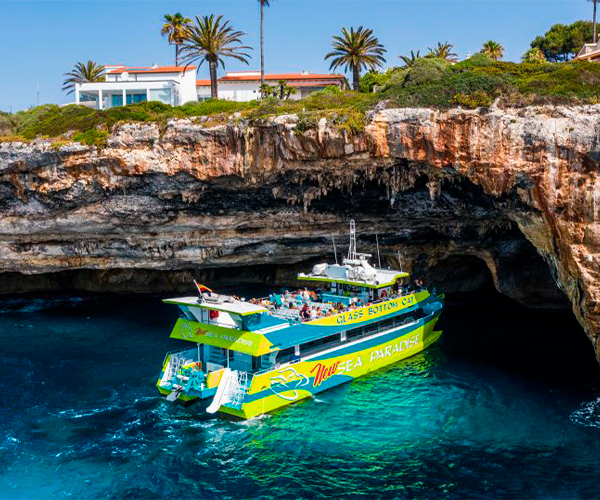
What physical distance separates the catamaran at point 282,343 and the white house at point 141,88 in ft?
95.8

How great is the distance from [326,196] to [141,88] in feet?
83.8

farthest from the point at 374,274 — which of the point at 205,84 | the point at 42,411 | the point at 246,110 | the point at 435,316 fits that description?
the point at 205,84

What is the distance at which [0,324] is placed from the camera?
137 feet

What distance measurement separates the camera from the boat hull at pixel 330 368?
2702 centimetres

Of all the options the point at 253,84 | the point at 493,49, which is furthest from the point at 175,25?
the point at 493,49

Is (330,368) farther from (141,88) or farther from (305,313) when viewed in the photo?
(141,88)

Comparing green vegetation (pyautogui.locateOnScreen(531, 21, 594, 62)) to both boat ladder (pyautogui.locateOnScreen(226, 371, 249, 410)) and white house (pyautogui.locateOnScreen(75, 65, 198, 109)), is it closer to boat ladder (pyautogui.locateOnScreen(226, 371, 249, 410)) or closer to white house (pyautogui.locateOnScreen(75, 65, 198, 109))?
white house (pyautogui.locateOnScreen(75, 65, 198, 109))

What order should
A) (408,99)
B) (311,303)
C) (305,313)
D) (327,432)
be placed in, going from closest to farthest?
(327,432), (305,313), (408,99), (311,303)

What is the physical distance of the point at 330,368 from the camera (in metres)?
30.0

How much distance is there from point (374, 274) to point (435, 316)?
208 inches

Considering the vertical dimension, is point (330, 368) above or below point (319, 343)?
below

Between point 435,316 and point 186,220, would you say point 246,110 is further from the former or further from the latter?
point 435,316

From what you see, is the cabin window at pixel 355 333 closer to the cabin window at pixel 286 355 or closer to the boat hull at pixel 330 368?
the boat hull at pixel 330 368

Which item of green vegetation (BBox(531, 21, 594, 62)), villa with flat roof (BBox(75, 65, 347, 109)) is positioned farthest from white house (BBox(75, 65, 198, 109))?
green vegetation (BBox(531, 21, 594, 62))
